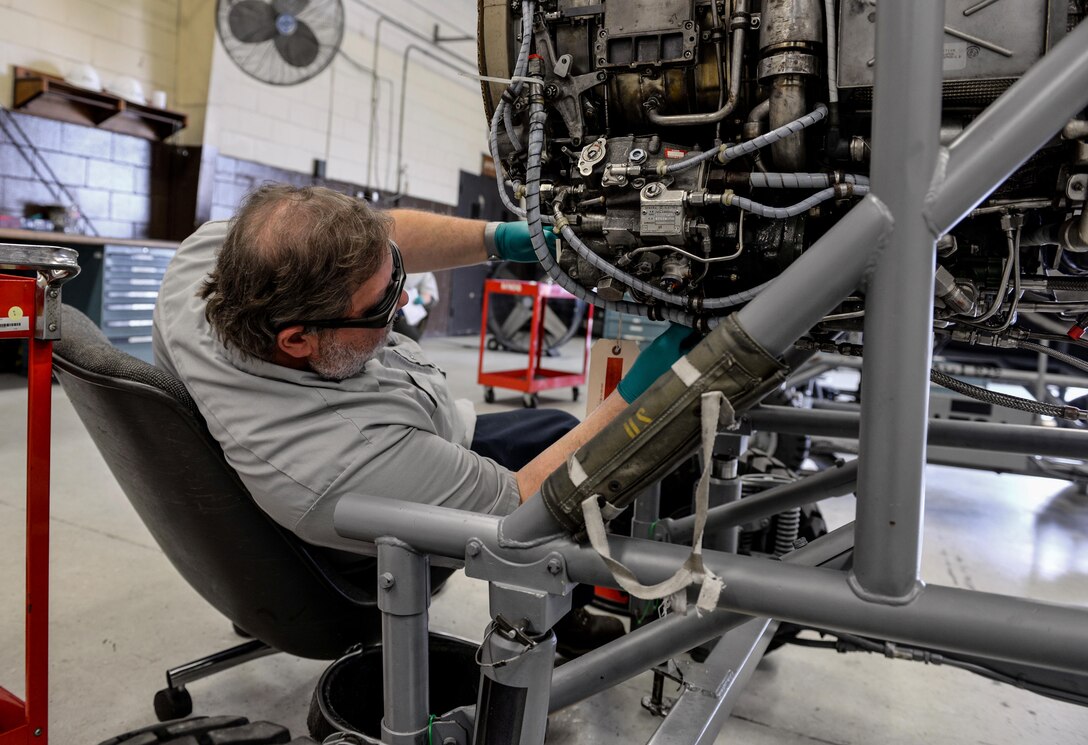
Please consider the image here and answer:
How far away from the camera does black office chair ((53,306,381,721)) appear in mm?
943

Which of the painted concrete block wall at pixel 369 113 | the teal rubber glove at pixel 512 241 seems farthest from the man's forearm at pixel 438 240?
the painted concrete block wall at pixel 369 113

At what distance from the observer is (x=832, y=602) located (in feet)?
2.20

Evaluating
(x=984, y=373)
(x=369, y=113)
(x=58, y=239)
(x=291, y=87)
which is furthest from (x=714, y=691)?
(x=369, y=113)

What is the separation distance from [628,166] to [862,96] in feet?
0.92

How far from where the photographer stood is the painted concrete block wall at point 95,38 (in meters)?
4.21

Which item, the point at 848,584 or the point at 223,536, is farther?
the point at 223,536

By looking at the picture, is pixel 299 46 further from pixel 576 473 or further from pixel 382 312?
pixel 576 473

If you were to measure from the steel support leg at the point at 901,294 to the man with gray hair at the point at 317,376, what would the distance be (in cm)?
38

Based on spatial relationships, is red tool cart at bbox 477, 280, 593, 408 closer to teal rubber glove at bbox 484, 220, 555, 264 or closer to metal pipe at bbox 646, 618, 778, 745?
teal rubber glove at bbox 484, 220, 555, 264

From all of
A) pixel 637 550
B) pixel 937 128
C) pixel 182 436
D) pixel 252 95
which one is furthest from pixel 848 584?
pixel 252 95

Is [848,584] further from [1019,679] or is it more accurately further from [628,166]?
[1019,679]

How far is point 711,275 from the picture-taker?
995 millimetres

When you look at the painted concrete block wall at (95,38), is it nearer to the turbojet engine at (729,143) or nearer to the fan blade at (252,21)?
the fan blade at (252,21)

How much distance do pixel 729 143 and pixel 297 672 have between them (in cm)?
132
